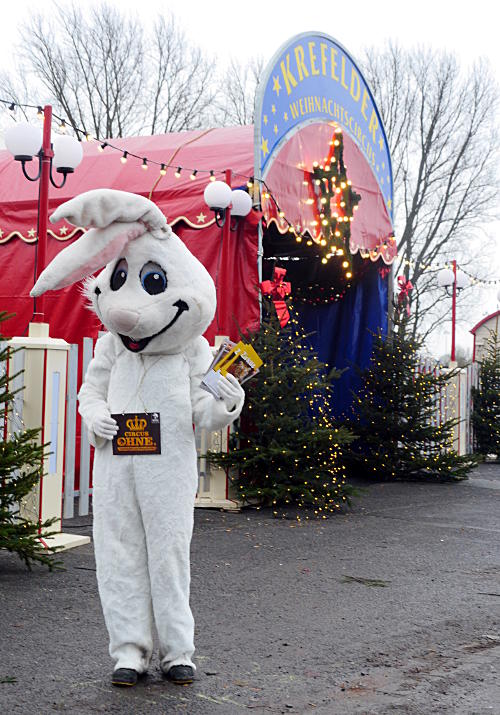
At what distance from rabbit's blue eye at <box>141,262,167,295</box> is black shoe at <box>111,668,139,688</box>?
169 cm

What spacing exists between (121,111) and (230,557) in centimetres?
2348

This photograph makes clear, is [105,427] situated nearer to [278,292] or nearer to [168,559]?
[168,559]

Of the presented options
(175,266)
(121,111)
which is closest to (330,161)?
(175,266)

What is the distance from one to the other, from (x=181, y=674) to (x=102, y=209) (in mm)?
2101

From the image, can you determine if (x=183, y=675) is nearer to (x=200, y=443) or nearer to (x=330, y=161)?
(x=200, y=443)

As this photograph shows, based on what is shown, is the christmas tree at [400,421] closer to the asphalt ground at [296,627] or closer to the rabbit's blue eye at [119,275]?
the asphalt ground at [296,627]

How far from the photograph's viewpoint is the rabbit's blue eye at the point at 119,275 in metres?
4.24

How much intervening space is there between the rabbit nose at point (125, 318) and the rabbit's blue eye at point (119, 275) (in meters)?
0.21

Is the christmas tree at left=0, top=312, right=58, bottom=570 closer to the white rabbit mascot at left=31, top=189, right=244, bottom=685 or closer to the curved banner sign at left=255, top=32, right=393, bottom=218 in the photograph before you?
the white rabbit mascot at left=31, top=189, right=244, bottom=685

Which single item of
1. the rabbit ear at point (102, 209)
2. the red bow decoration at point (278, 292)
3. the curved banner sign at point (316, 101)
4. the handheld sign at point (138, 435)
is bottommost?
the handheld sign at point (138, 435)

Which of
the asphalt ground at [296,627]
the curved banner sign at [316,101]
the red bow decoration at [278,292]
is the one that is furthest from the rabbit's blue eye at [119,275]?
the curved banner sign at [316,101]

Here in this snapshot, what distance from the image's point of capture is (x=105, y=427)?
13.3ft

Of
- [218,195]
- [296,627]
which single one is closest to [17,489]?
[296,627]

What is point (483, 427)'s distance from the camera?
15000mm
